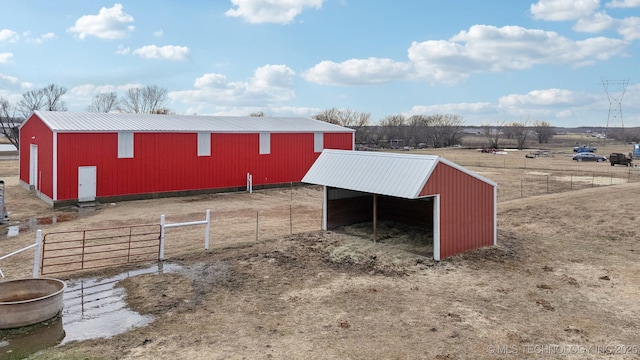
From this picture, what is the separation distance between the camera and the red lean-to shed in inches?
482

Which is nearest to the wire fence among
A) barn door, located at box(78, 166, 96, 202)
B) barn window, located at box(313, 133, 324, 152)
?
barn window, located at box(313, 133, 324, 152)

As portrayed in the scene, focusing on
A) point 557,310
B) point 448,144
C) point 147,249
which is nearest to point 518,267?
point 557,310

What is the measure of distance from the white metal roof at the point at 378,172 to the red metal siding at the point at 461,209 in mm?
234

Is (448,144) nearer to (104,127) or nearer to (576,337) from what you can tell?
(104,127)

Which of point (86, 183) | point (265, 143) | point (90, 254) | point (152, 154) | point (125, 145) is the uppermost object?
point (265, 143)

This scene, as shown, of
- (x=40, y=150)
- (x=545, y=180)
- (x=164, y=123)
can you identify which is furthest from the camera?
(x=545, y=180)

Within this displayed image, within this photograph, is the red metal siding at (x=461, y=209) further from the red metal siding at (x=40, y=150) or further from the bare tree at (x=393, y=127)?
the bare tree at (x=393, y=127)

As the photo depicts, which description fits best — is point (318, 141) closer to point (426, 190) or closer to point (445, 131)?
point (426, 190)

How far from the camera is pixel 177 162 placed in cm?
2456

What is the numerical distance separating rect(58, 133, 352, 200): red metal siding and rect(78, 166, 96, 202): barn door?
0.21 meters

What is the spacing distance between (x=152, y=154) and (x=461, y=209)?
1680 cm

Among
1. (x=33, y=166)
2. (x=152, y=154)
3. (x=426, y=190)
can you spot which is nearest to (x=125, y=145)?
(x=152, y=154)

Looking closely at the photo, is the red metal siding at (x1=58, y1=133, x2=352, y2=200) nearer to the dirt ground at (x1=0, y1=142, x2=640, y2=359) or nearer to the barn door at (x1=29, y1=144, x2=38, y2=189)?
the barn door at (x1=29, y1=144, x2=38, y2=189)

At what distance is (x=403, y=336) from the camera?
25.0 ft
